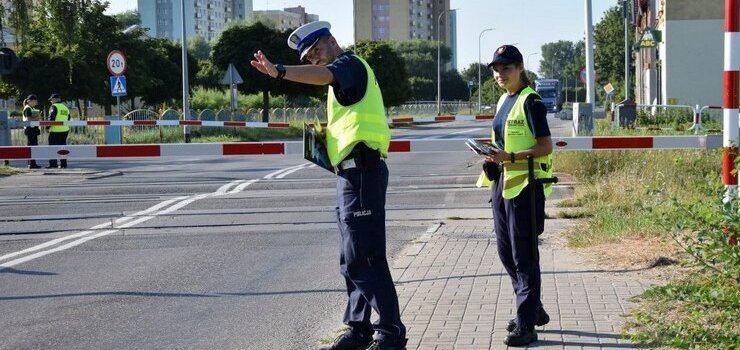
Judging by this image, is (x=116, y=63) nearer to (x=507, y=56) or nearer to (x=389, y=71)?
(x=507, y=56)

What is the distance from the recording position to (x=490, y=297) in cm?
723

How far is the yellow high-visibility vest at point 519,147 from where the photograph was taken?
610 centimetres

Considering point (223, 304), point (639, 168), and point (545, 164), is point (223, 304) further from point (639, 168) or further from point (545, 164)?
point (639, 168)

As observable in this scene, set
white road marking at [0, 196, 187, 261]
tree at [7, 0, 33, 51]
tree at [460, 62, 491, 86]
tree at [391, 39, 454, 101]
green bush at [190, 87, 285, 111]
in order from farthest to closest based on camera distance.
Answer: tree at [391, 39, 454, 101], tree at [460, 62, 491, 86], green bush at [190, 87, 285, 111], tree at [7, 0, 33, 51], white road marking at [0, 196, 187, 261]

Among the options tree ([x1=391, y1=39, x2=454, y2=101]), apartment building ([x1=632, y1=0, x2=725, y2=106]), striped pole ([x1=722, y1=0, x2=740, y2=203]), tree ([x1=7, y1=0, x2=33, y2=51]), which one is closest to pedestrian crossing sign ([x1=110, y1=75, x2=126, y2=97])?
tree ([x1=7, y1=0, x2=33, y2=51])

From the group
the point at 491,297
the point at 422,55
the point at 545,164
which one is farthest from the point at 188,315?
the point at 422,55

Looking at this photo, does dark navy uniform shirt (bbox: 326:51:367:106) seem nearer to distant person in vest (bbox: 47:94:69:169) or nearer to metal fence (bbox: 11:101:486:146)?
metal fence (bbox: 11:101:486:146)

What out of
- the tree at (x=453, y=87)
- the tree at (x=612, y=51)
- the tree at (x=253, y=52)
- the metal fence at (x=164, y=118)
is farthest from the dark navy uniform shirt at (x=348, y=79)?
the tree at (x=453, y=87)

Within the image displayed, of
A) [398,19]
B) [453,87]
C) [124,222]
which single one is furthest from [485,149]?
[398,19]

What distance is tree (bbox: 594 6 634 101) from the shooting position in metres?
66.0

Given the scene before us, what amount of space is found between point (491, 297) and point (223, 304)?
1906mm

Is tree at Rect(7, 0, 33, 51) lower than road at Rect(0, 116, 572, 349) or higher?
higher

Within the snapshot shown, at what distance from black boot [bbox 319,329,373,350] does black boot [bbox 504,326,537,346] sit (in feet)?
2.51

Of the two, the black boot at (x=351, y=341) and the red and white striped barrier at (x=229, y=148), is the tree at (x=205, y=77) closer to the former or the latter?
the red and white striped barrier at (x=229, y=148)
